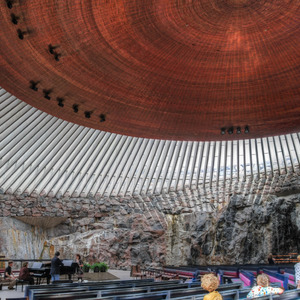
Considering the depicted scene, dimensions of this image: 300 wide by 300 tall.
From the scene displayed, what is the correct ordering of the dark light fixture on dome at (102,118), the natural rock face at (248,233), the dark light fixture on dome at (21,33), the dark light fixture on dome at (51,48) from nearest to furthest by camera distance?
1. the dark light fixture on dome at (21,33)
2. the dark light fixture on dome at (51,48)
3. the dark light fixture on dome at (102,118)
4. the natural rock face at (248,233)

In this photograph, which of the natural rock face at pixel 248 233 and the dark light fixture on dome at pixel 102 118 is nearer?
the dark light fixture on dome at pixel 102 118

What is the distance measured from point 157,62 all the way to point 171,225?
1305cm

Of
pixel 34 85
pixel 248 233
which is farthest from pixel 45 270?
pixel 248 233

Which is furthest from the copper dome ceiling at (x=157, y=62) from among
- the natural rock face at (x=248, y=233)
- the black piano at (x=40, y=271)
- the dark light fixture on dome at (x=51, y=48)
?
the natural rock face at (x=248, y=233)

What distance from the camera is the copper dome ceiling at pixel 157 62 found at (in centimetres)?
752

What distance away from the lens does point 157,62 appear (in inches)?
362

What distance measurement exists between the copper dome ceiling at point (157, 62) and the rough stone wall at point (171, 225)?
660 centimetres

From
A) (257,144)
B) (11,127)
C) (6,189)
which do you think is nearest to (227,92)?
(11,127)

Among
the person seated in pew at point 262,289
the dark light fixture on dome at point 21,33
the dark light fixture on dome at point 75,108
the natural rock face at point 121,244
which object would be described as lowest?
the person seated in pew at point 262,289

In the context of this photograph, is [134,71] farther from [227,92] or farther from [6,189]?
[6,189]

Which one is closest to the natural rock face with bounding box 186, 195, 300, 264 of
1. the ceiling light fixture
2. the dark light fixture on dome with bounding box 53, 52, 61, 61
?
the ceiling light fixture

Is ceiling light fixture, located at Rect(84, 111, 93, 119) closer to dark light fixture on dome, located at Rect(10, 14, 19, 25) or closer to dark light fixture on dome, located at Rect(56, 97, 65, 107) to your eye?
dark light fixture on dome, located at Rect(56, 97, 65, 107)

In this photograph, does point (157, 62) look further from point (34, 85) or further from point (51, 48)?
point (34, 85)

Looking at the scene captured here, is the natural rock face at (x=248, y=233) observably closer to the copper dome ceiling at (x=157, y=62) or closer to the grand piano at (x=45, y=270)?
the copper dome ceiling at (x=157, y=62)
